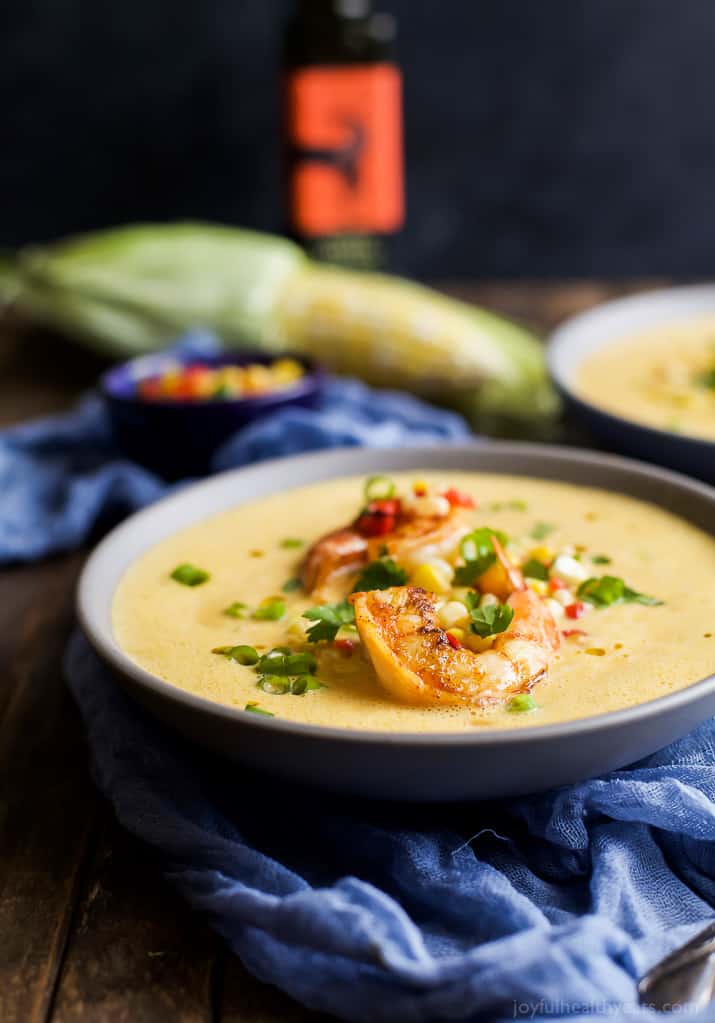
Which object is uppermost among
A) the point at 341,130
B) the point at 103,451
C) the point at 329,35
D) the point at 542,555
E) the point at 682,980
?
the point at 329,35

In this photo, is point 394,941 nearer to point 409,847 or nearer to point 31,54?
point 409,847

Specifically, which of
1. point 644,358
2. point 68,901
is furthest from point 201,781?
point 644,358

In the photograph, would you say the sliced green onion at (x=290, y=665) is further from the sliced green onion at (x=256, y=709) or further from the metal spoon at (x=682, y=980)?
the metal spoon at (x=682, y=980)

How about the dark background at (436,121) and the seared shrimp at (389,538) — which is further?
the dark background at (436,121)

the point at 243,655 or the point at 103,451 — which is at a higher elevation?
the point at 243,655

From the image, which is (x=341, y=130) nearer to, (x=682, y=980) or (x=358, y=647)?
(x=358, y=647)

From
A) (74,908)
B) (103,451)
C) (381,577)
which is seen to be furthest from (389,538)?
(103,451)

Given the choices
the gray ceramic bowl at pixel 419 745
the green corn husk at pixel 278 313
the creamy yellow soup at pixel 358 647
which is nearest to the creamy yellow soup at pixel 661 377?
the green corn husk at pixel 278 313
